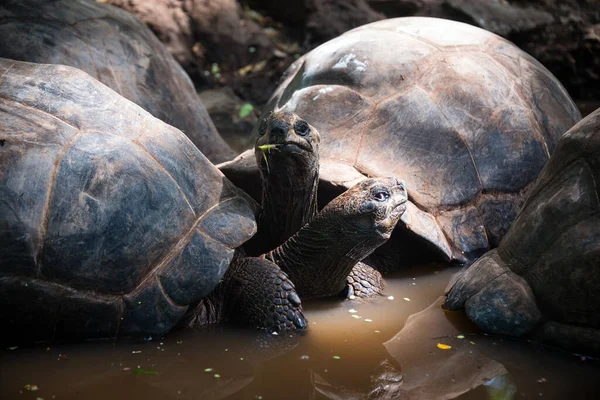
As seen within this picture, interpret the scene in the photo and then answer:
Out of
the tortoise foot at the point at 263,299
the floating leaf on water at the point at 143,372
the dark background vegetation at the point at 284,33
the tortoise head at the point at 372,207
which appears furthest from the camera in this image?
the dark background vegetation at the point at 284,33

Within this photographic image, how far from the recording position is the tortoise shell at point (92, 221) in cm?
328

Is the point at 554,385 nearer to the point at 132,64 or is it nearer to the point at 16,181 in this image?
the point at 16,181

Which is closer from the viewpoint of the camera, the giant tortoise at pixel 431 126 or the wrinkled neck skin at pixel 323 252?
the wrinkled neck skin at pixel 323 252

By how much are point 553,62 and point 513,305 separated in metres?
7.96

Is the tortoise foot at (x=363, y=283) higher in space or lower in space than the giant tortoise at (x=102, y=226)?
lower

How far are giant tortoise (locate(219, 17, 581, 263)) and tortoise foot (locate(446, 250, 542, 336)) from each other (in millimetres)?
693

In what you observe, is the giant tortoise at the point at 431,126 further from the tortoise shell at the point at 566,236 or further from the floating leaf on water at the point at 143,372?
the floating leaf on water at the point at 143,372

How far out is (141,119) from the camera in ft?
12.9

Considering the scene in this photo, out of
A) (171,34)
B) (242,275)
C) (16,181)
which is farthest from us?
(171,34)

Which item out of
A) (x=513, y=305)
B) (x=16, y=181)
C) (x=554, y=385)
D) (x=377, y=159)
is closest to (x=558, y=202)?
(x=513, y=305)

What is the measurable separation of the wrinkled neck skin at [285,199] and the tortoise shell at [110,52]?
1740mm

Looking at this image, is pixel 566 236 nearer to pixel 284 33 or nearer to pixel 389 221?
pixel 389 221

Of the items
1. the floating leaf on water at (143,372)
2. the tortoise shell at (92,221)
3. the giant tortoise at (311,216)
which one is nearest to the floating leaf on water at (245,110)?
the giant tortoise at (311,216)

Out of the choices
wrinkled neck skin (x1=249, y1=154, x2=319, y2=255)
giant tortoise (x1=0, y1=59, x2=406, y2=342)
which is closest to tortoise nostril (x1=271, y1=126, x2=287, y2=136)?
wrinkled neck skin (x1=249, y1=154, x2=319, y2=255)
